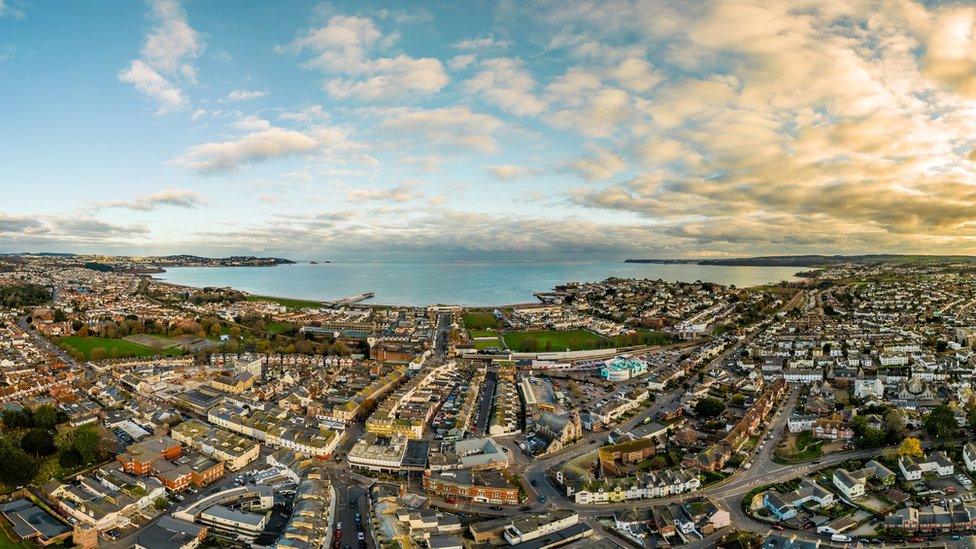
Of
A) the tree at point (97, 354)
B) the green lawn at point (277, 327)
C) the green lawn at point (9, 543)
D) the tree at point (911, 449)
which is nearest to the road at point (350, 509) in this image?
the green lawn at point (9, 543)

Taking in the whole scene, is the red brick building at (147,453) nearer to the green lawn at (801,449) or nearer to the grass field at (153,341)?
the grass field at (153,341)

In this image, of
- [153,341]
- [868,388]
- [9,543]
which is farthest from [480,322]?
[9,543]

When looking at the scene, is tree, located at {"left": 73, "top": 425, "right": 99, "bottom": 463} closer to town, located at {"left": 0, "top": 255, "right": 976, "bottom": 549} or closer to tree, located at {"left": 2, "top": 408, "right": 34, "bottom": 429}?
town, located at {"left": 0, "top": 255, "right": 976, "bottom": 549}

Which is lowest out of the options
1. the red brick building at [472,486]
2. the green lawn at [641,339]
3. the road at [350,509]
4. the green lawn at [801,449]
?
the road at [350,509]

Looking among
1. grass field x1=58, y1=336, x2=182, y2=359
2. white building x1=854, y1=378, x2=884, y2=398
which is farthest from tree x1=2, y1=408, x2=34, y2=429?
white building x1=854, y1=378, x2=884, y2=398

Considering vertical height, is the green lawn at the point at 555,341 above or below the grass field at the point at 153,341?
above

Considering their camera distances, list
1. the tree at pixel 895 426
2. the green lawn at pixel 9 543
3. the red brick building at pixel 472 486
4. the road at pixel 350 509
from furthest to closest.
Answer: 1. the tree at pixel 895 426
2. the red brick building at pixel 472 486
3. the road at pixel 350 509
4. the green lawn at pixel 9 543

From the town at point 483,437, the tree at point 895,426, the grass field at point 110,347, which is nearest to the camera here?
the town at point 483,437
